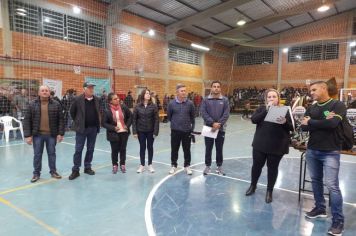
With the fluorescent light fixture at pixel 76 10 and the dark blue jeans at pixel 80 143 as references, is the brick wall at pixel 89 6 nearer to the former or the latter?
the fluorescent light fixture at pixel 76 10

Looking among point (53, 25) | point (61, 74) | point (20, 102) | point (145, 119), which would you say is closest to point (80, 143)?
point (145, 119)

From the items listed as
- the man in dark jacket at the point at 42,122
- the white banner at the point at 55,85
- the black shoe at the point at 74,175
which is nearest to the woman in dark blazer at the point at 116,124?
the black shoe at the point at 74,175

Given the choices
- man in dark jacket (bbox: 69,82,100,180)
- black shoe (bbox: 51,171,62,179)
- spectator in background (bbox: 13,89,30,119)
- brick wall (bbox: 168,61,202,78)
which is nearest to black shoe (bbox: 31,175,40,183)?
black shoe (bbox: 51,171,62,179)

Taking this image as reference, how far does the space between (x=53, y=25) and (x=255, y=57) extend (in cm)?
1563

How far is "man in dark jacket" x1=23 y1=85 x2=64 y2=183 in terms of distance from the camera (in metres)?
4.05

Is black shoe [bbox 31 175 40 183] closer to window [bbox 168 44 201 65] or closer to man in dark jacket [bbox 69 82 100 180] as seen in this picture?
man in dark jacket [bbox 69 82 100 180]

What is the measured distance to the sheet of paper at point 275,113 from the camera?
3.09 m

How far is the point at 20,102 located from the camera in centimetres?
898

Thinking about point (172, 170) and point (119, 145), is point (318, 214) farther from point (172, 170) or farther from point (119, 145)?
point (119, 145)

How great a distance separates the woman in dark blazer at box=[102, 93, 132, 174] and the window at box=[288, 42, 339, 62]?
706 inches

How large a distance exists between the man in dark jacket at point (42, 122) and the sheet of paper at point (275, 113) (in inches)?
128

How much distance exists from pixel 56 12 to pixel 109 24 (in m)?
2.54

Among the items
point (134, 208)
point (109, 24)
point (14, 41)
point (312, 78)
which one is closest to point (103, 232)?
point (134, 208)

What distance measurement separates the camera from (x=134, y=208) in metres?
3.26
